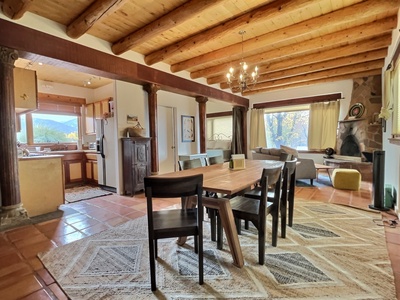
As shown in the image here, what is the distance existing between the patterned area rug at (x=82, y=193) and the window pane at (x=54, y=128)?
171 centimetres

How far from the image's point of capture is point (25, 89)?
304 centimetres

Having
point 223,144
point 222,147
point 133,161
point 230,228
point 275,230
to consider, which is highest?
point 223,144

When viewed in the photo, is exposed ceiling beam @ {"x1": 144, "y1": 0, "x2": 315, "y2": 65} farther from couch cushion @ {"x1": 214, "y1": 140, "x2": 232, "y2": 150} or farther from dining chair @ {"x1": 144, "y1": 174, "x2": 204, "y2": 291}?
couch cushion @ {"x1": 214, "y1": 140, "x2": 232, "y2": 150}

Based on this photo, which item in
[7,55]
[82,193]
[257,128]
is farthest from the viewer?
[257,128]

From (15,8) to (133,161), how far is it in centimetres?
Result: 258

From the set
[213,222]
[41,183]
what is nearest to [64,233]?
[41,183]

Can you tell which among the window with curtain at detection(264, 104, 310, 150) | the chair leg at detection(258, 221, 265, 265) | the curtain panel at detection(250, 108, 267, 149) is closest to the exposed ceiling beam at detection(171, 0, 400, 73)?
the chair leg at detection(258, 221, 265, 265)

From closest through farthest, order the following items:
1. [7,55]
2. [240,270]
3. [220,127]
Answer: [240,270]
[7,55]
[220,127]

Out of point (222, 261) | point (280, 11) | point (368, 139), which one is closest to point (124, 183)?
point (222, 261)

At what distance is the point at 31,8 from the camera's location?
7.99 feet

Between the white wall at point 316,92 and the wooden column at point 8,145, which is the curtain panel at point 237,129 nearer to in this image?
the white wall at point 316,92

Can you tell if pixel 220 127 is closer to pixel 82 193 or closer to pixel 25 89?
pixel 82 193

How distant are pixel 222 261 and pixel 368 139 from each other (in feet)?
18.3

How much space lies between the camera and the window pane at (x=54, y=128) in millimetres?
5391
